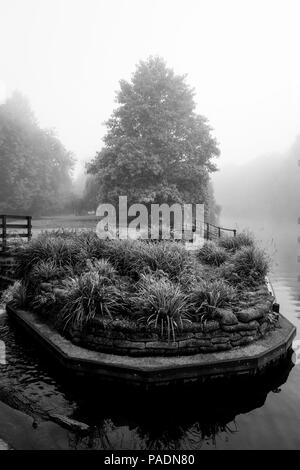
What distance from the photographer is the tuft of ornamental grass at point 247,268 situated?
841cm

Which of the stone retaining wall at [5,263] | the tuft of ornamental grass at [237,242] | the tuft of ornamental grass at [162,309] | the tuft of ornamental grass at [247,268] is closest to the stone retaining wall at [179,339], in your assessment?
the tuft of ornamental grass at [162,309]

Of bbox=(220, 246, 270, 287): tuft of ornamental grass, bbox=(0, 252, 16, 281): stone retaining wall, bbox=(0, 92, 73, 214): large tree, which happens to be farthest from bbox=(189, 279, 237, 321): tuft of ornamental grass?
bbox=(0, 92, 73, 214): large tree

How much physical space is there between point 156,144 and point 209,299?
1750cm

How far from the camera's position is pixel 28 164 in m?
32.7

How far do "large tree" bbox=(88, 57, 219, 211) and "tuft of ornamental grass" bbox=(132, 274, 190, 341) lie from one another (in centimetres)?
1511

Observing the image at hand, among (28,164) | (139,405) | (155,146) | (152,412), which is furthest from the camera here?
(28,164)

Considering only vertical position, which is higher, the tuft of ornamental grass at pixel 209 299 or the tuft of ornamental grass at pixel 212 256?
the tuft of ornamental grass at pixel 212 256

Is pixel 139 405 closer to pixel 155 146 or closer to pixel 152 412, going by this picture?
pixel 152 412

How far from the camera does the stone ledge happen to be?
5.01m

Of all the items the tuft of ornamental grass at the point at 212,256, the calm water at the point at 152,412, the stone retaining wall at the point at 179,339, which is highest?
the tuft of ornamental grass at the point at 212,256

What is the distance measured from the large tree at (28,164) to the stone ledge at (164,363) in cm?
2850

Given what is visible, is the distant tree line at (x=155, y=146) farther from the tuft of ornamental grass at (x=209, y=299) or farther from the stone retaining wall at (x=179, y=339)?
the stone retaining wall at (x=179, y=339)

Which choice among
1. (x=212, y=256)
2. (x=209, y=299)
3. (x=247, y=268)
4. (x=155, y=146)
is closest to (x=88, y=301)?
(x=209, y=299)

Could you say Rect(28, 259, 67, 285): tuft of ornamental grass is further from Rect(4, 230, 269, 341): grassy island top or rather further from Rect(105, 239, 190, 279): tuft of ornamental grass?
Rect(105, 239, 190, 279): tuft of ornamental grass
